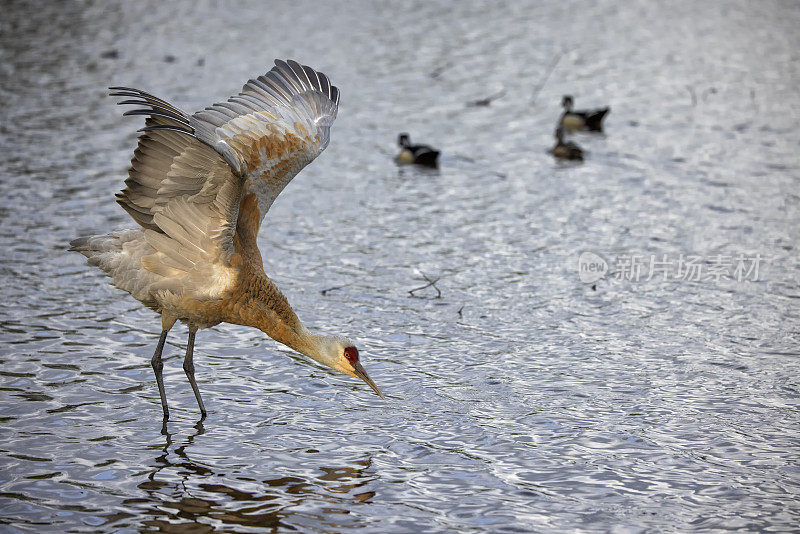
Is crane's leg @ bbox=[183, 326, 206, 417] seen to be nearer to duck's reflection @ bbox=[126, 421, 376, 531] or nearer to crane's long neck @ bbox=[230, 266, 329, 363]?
crane's long neck @ bbox=[230, 266, 329, 363]

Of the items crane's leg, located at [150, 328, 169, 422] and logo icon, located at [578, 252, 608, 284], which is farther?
logo icon, located at [578, 252, 608, 284]

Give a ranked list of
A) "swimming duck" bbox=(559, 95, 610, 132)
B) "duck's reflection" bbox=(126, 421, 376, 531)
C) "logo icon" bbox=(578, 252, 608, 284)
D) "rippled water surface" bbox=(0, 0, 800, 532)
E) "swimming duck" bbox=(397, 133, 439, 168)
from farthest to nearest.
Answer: "swimming duck" bbox=(559, 95, 610, 132) < "swimming duck" bbox=(397, 133, 439, 168) < "logo icon" bbox=(578, 252, 608, 284) < "rippled water surface" bbox=(0, 0, 800, 532) < "duck's reflection" bbox=(126, 421, 376, 531)

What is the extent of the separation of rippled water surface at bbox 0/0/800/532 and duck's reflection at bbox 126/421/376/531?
0.02m

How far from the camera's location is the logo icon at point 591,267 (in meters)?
9.35

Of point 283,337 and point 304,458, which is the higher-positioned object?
point 283,337

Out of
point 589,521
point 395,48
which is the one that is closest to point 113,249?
point 589,521

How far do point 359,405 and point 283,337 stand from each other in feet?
2.62

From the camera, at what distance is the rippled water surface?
5605mm

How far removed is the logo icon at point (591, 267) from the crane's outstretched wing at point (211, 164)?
3305 mm

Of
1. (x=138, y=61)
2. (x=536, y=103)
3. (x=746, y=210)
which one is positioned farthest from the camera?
(x=138, y=61)

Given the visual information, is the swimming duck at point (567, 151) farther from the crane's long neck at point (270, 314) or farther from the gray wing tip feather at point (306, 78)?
the crane's long neck at point (270, 314)

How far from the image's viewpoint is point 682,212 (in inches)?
438

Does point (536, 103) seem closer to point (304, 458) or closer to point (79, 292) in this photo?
point (79, 292)

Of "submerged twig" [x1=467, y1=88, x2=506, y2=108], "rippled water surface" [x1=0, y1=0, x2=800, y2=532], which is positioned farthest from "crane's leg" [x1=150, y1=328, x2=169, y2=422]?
"submerged twig" [x1=467, y1=88, x2=506, y2=108]
